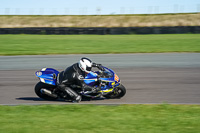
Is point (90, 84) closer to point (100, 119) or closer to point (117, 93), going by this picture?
point (117, 93)

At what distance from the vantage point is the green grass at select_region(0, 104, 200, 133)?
642 cm

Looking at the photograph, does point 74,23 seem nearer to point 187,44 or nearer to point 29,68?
point 187,44

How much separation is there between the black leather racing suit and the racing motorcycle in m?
0.15

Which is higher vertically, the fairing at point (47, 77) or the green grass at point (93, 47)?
the fairing at point (47, 77)

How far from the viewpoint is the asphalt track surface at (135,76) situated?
9602 millimetres

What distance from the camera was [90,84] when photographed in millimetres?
9203

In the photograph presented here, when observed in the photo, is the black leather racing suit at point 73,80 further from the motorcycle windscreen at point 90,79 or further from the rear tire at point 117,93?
the rear tire at point 117,93

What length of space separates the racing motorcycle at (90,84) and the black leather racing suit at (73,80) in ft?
0.50

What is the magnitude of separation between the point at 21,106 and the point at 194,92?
5.51 metres

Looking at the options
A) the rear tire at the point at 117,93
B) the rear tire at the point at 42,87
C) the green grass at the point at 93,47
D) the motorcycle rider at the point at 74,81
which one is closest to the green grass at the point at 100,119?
the motorcycle rider at the point at 74,81

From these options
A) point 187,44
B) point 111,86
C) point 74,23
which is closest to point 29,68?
point 111,86

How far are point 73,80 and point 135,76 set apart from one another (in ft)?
15.0

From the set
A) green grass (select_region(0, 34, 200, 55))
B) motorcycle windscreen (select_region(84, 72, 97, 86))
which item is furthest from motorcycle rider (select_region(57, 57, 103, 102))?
green grass (select_region(0, 34, 200, 55))

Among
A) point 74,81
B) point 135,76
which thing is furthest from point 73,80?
point 135,76
